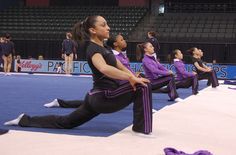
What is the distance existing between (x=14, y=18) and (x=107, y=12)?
5.12 meters

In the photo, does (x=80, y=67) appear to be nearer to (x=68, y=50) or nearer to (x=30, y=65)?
(x=68, y=50)

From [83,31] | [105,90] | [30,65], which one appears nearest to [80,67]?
[30,65]

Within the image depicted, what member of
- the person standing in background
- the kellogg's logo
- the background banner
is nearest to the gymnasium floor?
the person standing in background

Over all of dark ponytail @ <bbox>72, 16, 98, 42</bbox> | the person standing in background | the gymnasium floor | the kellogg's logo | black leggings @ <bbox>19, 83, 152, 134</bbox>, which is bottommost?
the kellogg's logo

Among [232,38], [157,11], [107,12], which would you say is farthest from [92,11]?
[232,38]

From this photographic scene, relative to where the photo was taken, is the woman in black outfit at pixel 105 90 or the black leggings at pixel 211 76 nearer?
the woman in black outfit at pixel 105 90

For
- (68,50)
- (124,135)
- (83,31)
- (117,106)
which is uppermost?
(83,31)

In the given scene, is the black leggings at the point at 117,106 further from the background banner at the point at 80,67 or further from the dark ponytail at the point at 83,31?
the background banner at the point at 80,67

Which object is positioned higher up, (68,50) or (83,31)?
(83,31)

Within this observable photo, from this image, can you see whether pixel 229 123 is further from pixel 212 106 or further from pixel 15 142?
pixel 15 142

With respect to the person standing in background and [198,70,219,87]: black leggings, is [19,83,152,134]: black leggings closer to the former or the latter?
[198,70,219,87]: black leggings

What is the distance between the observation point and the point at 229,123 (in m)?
5.18

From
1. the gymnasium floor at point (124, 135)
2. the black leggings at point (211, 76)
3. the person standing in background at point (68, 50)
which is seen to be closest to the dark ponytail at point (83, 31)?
the gymnasium floor at point (124, 135)

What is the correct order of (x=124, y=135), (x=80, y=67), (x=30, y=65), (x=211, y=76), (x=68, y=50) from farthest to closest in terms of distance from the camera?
(x=30, y=65) → (x=80, y=67) → (x=68, y=50) → (x=211, y=76) → (x=124, y=135)
